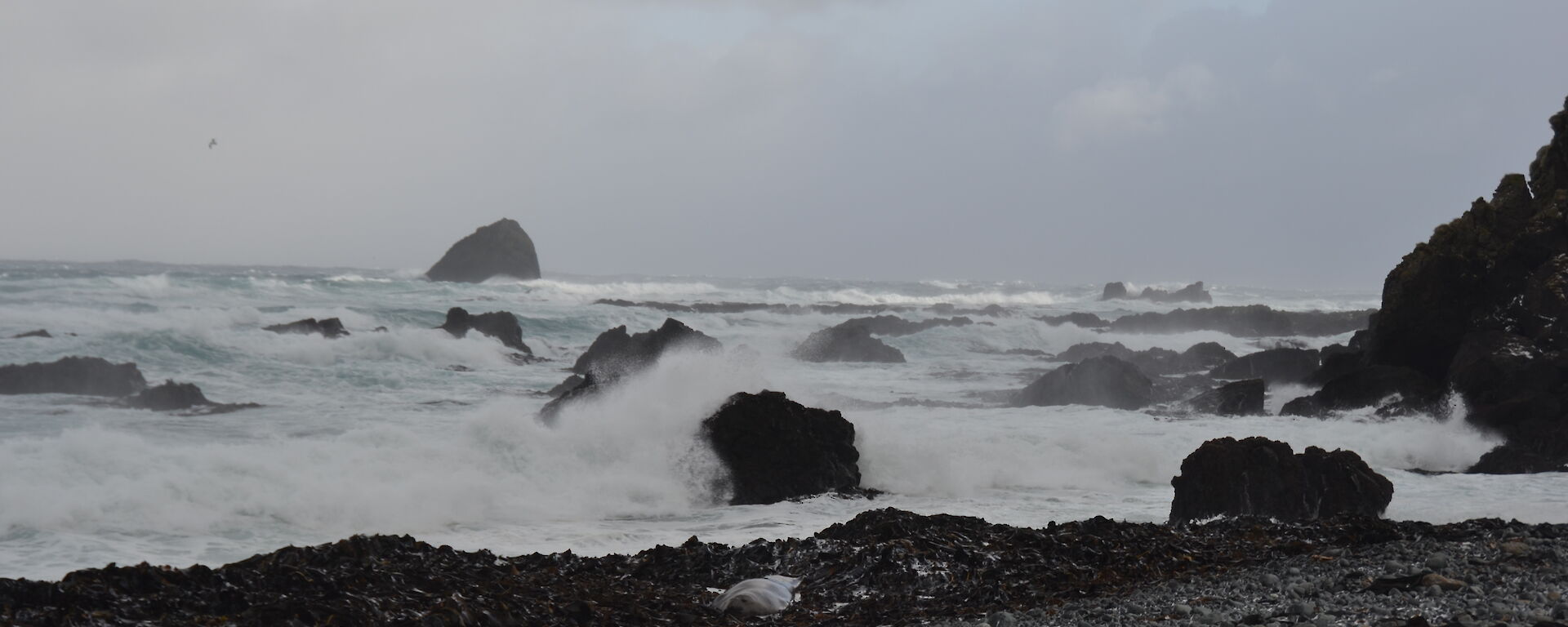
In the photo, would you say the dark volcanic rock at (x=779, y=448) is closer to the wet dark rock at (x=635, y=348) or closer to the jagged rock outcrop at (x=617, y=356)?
the jagged rock outcrop at (x=617, y=356)

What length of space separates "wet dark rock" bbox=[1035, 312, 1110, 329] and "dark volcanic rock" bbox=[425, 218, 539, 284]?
36766mm

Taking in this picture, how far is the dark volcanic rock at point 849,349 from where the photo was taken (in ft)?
95.2

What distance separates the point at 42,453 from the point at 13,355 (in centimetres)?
1314

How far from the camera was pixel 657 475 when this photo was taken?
11.4 m

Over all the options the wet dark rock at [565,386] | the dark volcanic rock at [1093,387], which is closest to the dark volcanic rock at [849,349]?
the dark volcanic rock at [1093,387]

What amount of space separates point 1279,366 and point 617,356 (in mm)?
13611

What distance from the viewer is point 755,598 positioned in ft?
20.7

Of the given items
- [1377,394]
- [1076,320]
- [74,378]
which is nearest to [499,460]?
[74,378]

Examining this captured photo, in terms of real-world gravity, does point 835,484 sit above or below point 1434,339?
below

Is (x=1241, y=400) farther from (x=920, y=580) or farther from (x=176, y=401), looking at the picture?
(x=176, y=401)

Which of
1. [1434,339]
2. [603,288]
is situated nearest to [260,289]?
[603,288]

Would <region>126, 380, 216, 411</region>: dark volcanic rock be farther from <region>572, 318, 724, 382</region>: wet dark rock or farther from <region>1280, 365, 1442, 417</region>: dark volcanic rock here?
<region>1280, 365, 1442, 417</region>: dark volcanic rock

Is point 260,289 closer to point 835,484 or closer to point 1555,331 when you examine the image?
point 835,484

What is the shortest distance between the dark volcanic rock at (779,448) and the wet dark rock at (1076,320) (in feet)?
109
